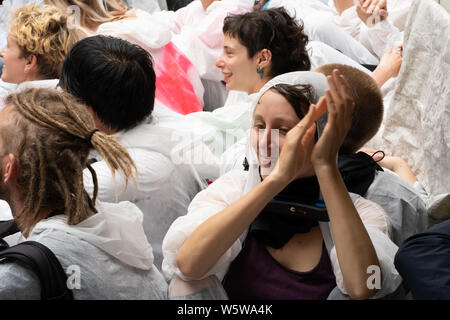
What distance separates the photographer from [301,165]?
4.06 feet

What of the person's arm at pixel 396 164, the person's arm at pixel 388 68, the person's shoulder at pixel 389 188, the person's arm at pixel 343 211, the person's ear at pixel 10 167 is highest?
the person's arm at pixel 343 211

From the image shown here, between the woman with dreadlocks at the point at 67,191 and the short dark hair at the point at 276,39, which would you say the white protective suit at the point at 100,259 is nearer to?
the woman with dreadlocks at the point at 67,191

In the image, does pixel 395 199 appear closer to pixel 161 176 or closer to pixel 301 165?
pixel 301 165

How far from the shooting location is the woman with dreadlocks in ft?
4.01

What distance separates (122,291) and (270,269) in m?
0.34

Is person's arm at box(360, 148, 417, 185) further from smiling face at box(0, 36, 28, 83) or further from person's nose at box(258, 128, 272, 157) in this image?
smiling face at box(0, 36, 28, 83)

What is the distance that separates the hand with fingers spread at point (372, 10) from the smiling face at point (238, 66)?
2.56 feet

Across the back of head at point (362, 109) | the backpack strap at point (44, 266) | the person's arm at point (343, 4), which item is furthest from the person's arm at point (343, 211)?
the person's arm at point (343, 4)

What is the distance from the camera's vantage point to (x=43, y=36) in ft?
8.09

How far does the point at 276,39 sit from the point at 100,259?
1321 millimetres

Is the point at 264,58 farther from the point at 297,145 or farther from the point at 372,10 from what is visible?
the point at 297,145

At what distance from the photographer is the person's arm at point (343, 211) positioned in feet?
3.76
